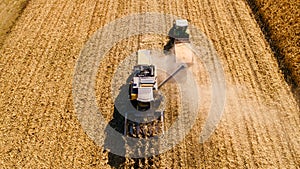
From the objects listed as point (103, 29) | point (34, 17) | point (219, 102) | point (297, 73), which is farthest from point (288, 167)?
point (34, 17)

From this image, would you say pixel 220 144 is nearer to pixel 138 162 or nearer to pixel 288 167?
pixel 288 167

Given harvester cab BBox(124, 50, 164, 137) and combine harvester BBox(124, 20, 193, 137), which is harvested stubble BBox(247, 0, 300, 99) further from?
harvester cab BBox(124, 50, 164, 137)

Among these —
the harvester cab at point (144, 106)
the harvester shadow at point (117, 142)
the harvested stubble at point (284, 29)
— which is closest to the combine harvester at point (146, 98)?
the harvester cab at point (144, 106)

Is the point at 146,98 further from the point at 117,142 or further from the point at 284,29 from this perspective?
the point at 284,29

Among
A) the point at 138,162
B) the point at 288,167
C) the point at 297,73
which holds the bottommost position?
the point at 138,162

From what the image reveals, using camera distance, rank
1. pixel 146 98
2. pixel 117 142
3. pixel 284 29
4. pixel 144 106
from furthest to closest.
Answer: pixel 284 29 → pixel 144 106 → pixel 146 98 → pixel 117 142

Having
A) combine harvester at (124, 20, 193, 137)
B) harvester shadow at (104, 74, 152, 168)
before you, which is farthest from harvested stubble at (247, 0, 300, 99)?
harvester shadow at (104, 74, 152, 168)

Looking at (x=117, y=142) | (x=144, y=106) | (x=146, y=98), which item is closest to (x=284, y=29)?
(x=146, y=98)

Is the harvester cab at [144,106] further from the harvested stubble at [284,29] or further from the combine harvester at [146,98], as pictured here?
the harvested stubble at [284,29]
